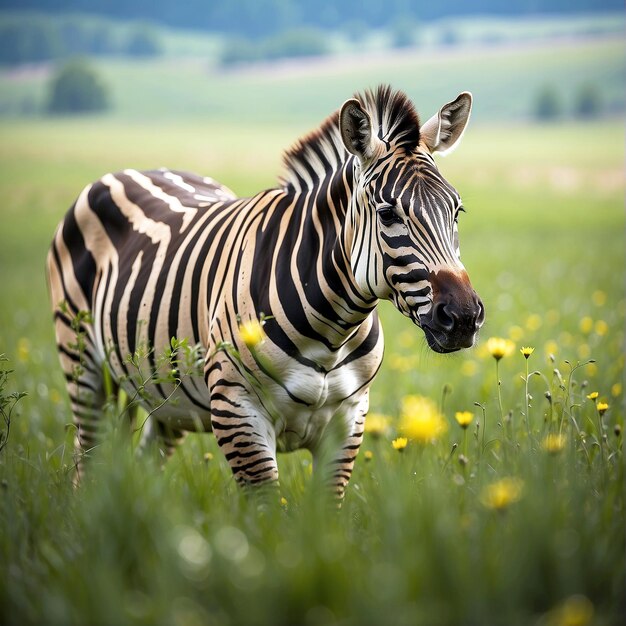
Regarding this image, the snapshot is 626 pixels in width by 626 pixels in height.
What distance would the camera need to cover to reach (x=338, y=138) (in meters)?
3.79

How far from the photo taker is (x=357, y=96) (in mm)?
3654

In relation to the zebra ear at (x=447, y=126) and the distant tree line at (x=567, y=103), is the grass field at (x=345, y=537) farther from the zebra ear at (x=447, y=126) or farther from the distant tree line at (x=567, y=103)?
the distant tree line at (x=567, y=103)

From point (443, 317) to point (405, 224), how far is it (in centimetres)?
41

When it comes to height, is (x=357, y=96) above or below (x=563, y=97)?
below

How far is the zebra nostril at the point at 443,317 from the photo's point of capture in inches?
121

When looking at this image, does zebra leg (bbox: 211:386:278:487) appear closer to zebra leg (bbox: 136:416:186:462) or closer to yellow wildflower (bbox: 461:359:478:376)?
zebra leg (bbox: 136:416:186:462)

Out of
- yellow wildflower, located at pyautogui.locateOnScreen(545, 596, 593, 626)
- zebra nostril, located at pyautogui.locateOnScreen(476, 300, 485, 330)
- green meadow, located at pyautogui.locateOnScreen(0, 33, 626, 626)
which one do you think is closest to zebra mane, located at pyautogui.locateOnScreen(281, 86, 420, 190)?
zebra nostril, located at pyautogui.locateOnScreen(476, 300, 485, 330)

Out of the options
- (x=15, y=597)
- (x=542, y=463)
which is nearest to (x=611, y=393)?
(x=542, y=463)

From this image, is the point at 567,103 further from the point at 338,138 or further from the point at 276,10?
the point at 338,138

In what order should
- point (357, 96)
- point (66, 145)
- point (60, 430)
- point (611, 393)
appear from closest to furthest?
1. point (357, 96)
2. point (611, 393)
3. point (60, 430)
4. point (66, 145)

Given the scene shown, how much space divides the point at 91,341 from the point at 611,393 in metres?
3.29

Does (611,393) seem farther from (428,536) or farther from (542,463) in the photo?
(428,536)

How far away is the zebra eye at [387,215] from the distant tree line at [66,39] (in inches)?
2143

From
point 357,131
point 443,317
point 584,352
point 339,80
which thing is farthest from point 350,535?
point 339,80
